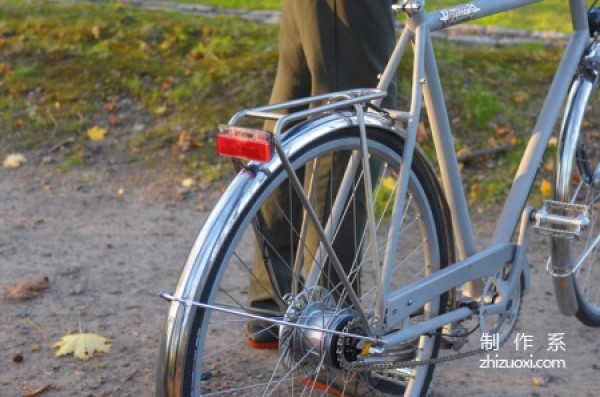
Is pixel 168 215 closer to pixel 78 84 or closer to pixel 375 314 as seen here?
pixel 78 84

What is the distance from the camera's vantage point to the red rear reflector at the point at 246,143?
2.33 meters

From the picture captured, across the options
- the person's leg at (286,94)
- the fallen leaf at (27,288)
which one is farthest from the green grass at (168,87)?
the person's leg at (286,94)

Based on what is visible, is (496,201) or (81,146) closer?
(496,201)

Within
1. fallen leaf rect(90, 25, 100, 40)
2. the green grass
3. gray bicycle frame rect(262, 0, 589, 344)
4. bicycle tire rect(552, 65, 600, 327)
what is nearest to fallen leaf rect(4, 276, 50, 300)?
the green grass

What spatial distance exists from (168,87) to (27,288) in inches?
87.3

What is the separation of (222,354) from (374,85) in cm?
105

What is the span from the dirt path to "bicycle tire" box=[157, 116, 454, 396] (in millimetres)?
272

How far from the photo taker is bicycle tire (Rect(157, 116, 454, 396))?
92.1 inches

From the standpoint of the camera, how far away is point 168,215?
498 cm

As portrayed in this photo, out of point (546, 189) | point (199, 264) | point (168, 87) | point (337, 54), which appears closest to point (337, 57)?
point (337, 54)

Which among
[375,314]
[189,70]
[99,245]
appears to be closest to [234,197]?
[375,314]

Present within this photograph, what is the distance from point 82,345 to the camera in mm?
3668

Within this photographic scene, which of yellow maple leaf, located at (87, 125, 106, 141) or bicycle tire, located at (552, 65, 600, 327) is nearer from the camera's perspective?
bicycle tire, located at (552, 65, 600, 327)

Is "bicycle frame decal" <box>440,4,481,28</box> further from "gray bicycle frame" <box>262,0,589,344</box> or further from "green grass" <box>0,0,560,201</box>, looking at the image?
"green grass" <box>0,0,560,201</box>
